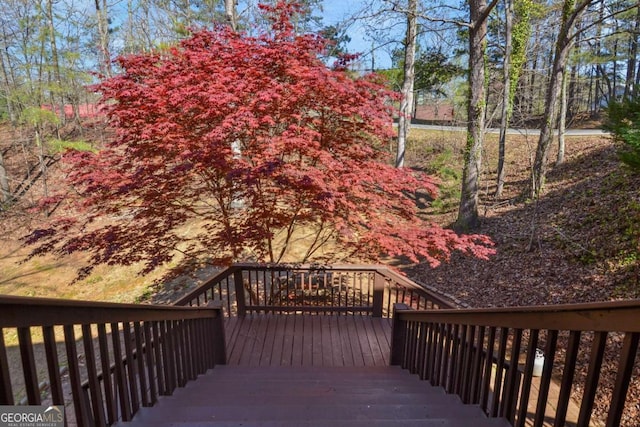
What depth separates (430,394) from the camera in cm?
246

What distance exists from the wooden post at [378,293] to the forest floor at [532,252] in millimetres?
2420

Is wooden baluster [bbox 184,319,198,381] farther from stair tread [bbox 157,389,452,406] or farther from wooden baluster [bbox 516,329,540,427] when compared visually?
wooden baluster [bbox 516,329,540,427]

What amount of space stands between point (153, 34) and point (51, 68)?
5.93 metres

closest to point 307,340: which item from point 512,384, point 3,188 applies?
point 512,384

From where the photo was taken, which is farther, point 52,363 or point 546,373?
point 546,373

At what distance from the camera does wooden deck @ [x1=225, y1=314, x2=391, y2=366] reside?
3857mm

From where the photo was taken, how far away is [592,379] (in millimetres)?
1188

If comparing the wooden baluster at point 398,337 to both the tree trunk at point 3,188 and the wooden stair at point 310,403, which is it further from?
the tree trunk at point 3,188

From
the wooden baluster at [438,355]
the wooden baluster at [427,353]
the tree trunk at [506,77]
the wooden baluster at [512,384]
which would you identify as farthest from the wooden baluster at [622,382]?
the tree trunk at [506,77]

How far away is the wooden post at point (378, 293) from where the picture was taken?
468 cm

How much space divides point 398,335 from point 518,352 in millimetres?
1955

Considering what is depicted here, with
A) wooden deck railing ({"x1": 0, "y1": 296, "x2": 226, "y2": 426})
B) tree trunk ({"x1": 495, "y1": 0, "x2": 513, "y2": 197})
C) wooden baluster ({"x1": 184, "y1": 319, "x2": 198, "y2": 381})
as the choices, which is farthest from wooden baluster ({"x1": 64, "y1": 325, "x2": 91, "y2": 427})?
tree trunk ({"x1": 495, "y1": 0, "x2": 513, "y2": 197})

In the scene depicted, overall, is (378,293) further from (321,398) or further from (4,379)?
(4,379)

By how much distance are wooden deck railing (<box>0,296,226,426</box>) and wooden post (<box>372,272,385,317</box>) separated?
2188 mm
